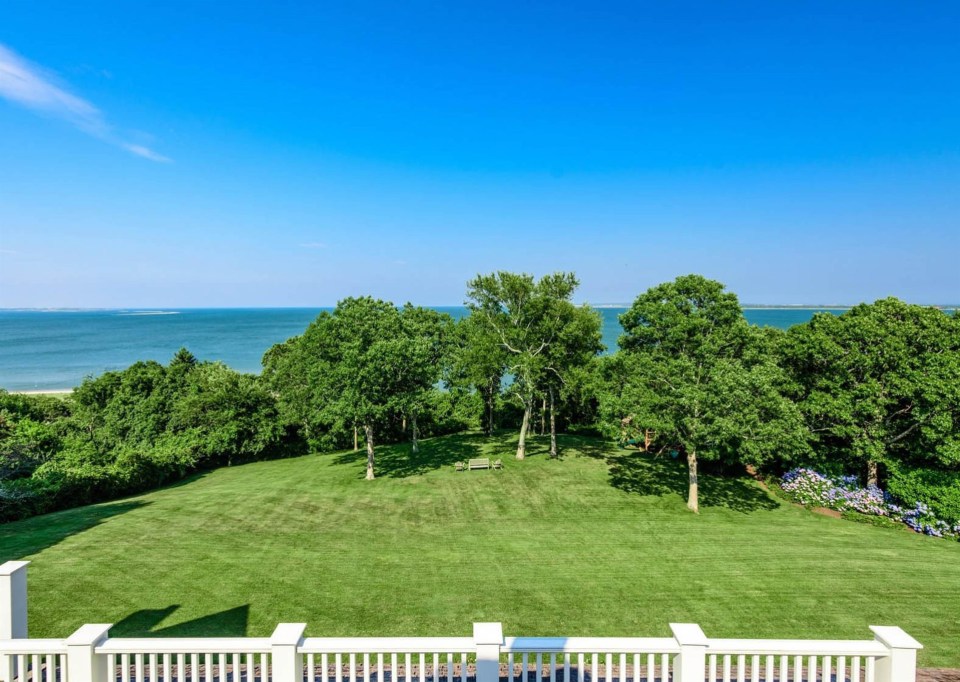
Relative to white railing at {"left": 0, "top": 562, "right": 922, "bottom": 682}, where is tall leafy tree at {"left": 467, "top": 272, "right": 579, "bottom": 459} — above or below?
above

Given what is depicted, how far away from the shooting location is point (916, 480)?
1573 cm

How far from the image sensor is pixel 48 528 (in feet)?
44.3

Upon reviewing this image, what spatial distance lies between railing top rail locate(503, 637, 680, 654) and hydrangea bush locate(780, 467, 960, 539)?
15458 millimetres

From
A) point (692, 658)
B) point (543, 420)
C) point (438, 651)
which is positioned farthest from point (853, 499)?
point (438, 651)

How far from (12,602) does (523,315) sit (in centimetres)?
1968

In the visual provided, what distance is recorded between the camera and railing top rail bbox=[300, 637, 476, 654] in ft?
15.4

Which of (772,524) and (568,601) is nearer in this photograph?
(568,601)

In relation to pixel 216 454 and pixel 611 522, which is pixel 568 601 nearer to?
pixel 611 522

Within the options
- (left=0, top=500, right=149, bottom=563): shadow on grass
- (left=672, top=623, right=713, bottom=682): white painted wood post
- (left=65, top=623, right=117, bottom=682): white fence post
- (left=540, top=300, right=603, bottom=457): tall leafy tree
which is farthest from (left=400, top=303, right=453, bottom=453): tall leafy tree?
(left=672, top=623, right=713, bottom=682): white painted wood post

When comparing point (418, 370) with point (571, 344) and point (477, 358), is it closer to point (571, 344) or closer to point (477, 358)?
point (477, 358)

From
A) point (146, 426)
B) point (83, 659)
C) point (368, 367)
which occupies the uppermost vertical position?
point (368, 367)

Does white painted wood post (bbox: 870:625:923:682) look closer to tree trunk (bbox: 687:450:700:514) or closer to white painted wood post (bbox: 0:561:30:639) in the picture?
white painted wood post (bbox: 0:561:30:639)

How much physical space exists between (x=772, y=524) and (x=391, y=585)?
39.1ft

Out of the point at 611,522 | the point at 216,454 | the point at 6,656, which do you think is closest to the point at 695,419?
the point at 611,522
